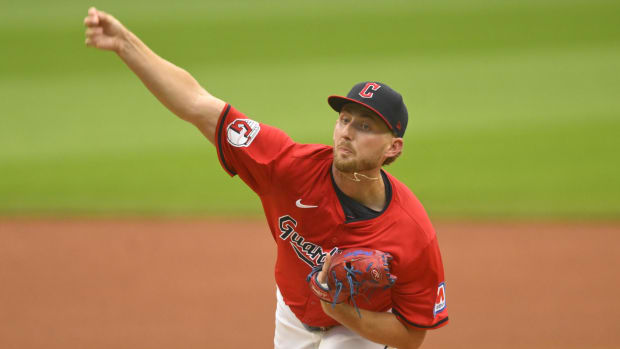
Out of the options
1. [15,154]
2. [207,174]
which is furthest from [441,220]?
[15,154]

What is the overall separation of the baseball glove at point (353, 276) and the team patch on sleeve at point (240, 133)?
77cm

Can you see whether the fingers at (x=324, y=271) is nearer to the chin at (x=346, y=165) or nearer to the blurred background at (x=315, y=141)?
the chin at (x=346, y=165)

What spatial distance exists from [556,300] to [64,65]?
9852 mm

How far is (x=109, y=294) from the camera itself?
22.7 feet

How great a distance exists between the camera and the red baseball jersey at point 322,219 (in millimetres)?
3650

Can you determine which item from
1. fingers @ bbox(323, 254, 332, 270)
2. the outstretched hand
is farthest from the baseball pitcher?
the outstretched hand

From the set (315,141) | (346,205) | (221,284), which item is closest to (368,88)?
(346,205)

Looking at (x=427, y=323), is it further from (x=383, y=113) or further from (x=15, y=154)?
(x=15, y=154)

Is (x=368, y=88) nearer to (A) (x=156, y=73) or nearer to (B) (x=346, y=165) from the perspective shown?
(B) (x=346, y=165)

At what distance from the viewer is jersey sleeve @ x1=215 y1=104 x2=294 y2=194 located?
3.64 meters

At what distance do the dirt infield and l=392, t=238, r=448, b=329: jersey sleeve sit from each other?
8.92ft

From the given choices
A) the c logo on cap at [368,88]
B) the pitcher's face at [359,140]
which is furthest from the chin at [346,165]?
the c logo on cap at [368,88]

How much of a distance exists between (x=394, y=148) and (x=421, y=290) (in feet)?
2.50

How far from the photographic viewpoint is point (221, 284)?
7.23m
